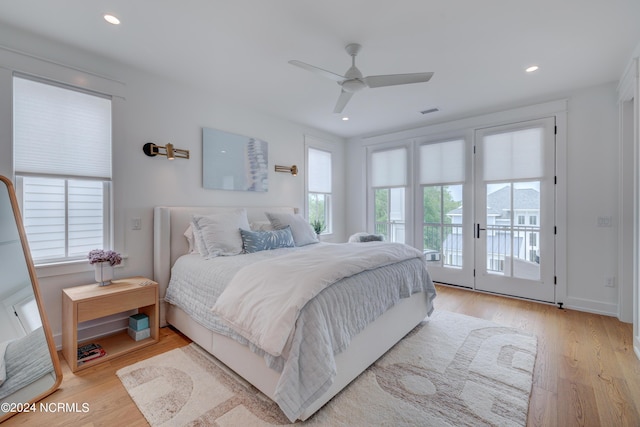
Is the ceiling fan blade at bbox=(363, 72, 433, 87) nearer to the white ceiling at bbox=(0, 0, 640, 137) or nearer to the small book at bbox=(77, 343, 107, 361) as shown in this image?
the white ceiling at bbox=(0, 0, 640, 137)


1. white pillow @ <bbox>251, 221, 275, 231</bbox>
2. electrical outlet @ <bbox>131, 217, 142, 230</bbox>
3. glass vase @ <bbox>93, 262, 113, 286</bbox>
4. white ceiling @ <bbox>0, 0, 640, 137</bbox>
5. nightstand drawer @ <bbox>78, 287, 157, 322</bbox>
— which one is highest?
white ceiling @ <bbox>0, 0, 640, 137</bbox>

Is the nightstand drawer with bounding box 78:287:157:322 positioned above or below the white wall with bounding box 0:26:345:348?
below

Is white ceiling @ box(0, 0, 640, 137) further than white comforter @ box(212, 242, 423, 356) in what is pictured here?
Yes

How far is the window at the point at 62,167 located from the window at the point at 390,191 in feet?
13.4

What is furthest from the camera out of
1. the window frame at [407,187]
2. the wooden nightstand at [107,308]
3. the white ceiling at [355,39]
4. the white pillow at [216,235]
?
the window frame at [407,187]

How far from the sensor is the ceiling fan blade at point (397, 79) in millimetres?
2201

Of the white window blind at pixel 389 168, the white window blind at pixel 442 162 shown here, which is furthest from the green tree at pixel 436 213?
the white window blind at pixel 389 168

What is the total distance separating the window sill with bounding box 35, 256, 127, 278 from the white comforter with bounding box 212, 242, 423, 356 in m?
1.47

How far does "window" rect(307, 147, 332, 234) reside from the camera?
5013 mm

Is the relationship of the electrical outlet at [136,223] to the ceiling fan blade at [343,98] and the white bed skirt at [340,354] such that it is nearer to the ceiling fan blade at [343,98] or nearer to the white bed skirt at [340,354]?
the white bed skirt at [340,354]

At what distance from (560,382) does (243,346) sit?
2.31 metres

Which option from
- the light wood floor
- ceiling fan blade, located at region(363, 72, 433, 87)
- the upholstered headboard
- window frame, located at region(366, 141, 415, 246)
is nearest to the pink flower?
the upholstered headboard

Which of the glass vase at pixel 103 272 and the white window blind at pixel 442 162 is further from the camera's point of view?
the white window blind at pixel 442 162

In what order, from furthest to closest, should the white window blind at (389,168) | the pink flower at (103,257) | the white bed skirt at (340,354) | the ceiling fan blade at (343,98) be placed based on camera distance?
1. the white window blind at (389,168)
2. the ceiling fan blade at (343,98)
3. the pink flower at (103,257)
4. the white bed skirt at (340,354)
